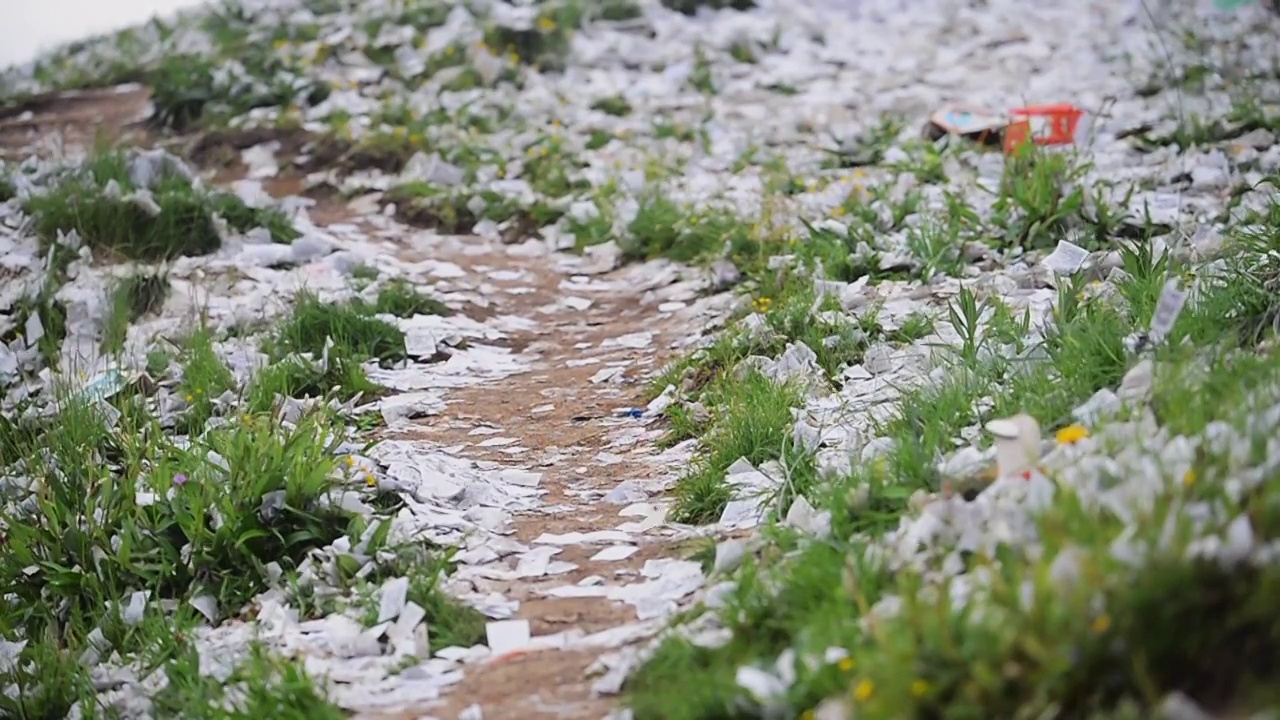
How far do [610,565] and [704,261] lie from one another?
3.07 meters

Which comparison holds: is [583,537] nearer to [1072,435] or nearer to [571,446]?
[571,446]

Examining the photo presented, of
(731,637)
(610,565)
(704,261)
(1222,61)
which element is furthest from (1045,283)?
(1222,61)

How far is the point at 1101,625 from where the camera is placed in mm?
2324

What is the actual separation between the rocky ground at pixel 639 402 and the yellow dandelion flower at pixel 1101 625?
0.02 meters

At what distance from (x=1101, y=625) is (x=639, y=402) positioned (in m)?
3.07

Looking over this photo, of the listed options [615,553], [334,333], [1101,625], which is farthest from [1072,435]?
[334,333]

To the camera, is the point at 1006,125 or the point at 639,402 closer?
the point at 639,402

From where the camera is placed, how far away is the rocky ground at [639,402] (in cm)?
266

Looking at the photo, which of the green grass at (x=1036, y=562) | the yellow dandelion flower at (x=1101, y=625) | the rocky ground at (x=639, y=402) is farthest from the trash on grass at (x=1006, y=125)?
the yellow dandelion flower at (x=1101, y=625)

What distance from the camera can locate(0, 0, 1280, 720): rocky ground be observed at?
266 cm

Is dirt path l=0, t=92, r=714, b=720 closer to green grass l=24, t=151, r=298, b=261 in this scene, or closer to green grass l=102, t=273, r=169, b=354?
green grass l=24, t=151, r=298, b=261

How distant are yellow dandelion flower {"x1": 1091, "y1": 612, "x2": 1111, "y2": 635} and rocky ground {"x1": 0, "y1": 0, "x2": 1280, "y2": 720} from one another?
0.02 metres

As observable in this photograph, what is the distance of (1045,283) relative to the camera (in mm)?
5293

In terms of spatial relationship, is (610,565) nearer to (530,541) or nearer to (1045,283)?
(530,541)
